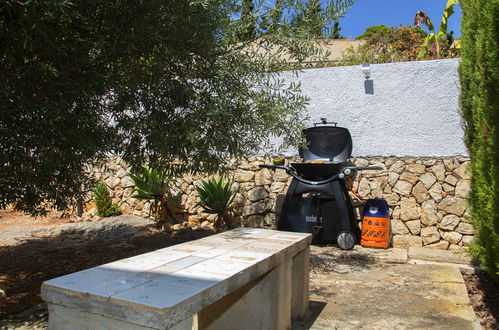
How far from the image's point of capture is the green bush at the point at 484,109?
3.08 meters

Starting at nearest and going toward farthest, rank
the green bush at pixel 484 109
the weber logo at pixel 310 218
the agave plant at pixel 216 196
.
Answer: the green bush at pixel 484 109
the weber logo at pixel 310 218
the agave plant at pixel 216 196

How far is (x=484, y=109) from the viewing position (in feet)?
11.6

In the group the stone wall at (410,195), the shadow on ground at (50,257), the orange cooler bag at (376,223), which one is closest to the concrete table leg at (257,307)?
the shadow on ground at (50,257)

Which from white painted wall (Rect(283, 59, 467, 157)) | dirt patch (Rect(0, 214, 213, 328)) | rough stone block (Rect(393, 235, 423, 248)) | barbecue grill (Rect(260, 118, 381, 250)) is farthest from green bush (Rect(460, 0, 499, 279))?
dirt patch (Rect(0, 214, 213, 328))

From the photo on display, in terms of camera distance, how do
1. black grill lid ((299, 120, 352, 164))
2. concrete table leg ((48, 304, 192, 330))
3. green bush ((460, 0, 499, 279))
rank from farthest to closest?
1. black grill lid ((299, 120, 352, 164))
2. green bush ((460, 0, 499, 279))
3. concrete table leg ((48, 304, 192, 330))

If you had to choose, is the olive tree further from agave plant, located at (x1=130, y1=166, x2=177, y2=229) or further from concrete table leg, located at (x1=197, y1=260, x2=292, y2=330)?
agave plant, located at (x1=130, y1=166, x2=177, y2=229)

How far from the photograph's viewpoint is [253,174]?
712 centimetres

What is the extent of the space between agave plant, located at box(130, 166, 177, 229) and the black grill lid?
2347 millimetres

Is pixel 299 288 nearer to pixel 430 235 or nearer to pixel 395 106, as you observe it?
pixel 430 235

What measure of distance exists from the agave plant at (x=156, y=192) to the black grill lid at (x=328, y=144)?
235 centimetres

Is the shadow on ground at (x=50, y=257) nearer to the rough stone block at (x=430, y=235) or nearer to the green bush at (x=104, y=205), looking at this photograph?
the green bush at (x=104, y=205)

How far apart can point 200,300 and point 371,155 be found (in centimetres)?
511

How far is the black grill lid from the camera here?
21.0 feet

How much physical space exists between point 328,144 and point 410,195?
4.80ft
